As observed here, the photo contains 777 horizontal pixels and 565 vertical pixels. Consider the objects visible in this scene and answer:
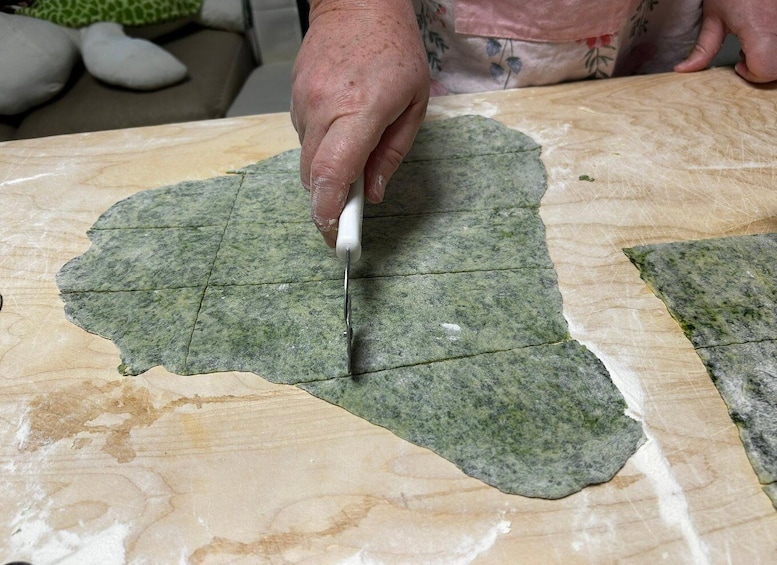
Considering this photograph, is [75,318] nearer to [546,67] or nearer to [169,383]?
[169,383]

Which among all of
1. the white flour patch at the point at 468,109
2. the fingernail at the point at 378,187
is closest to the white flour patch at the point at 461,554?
the fingernail at the point at 378,187

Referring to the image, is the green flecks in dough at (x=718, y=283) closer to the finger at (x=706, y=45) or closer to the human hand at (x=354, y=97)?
the human hand at (x=354, y=97)

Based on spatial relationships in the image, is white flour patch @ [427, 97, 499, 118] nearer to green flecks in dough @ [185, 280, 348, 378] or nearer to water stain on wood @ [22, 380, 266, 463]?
green flecks in dough @ [185, 280, 348, 378]

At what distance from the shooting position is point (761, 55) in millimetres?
1646

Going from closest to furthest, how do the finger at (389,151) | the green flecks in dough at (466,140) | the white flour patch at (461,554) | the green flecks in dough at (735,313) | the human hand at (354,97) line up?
the white flour patch at (461,554), the green flecks in dough at (735,313), the human hand at (354,97), the finger at (389,151), the green flecks in dough at (466,140)

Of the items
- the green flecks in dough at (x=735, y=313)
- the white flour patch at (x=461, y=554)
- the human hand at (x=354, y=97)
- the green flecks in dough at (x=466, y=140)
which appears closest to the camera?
the white flour patch at (x=461, y=554)

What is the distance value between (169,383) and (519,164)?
3.11ft

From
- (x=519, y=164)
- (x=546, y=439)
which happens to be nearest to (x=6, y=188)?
(x=519, y=164)

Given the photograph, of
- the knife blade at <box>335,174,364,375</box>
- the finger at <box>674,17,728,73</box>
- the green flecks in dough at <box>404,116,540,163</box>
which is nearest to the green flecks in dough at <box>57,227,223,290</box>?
the knife blade at <box>335,174,364,375</box>

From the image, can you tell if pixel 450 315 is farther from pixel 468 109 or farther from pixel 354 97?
pixel 468 109

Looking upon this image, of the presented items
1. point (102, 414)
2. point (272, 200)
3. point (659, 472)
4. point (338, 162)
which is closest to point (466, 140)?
point (272, 200)

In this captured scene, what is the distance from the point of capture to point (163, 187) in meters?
1.54

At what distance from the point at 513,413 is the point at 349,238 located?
1.29ft

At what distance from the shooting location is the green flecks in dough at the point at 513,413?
0.94 metres
